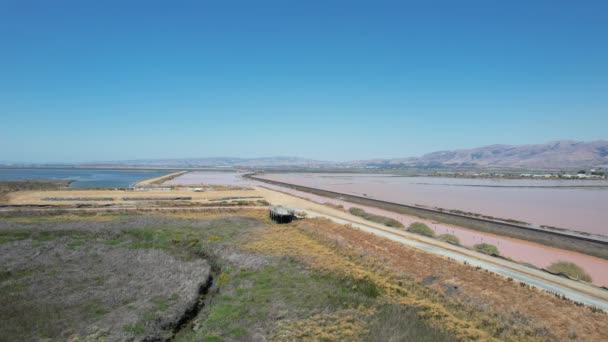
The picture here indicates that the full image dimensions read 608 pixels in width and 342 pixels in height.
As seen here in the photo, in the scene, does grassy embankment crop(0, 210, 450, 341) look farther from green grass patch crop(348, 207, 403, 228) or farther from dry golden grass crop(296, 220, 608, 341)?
green grass patch crop(348, 207, 403, 228)

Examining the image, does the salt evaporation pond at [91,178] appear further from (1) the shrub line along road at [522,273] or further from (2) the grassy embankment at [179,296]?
(1) the shrub line along road at [522,273]

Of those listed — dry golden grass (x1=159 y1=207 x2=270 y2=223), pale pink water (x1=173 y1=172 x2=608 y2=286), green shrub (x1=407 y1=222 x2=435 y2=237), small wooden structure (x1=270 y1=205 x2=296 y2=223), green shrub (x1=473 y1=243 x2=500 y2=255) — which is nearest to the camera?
pale pink water (x1=173 y1=172 x2=608 y2=286)

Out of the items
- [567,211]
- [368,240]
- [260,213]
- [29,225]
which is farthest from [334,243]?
[567,211]

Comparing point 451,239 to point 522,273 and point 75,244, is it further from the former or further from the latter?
point 75,244

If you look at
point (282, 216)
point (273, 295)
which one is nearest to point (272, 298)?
point (273, 295)

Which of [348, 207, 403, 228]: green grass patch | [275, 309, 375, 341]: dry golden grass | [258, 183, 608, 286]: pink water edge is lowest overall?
[258, 183, 608, 286]: pink water edge

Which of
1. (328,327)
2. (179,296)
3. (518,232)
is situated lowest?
(518,232)

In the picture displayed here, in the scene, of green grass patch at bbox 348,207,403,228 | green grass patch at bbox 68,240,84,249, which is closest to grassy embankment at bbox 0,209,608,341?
green grass patch at bbox 68,240,84,249

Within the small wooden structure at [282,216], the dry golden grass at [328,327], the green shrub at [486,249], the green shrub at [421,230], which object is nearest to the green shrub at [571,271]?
the green shrub at [486,249]
